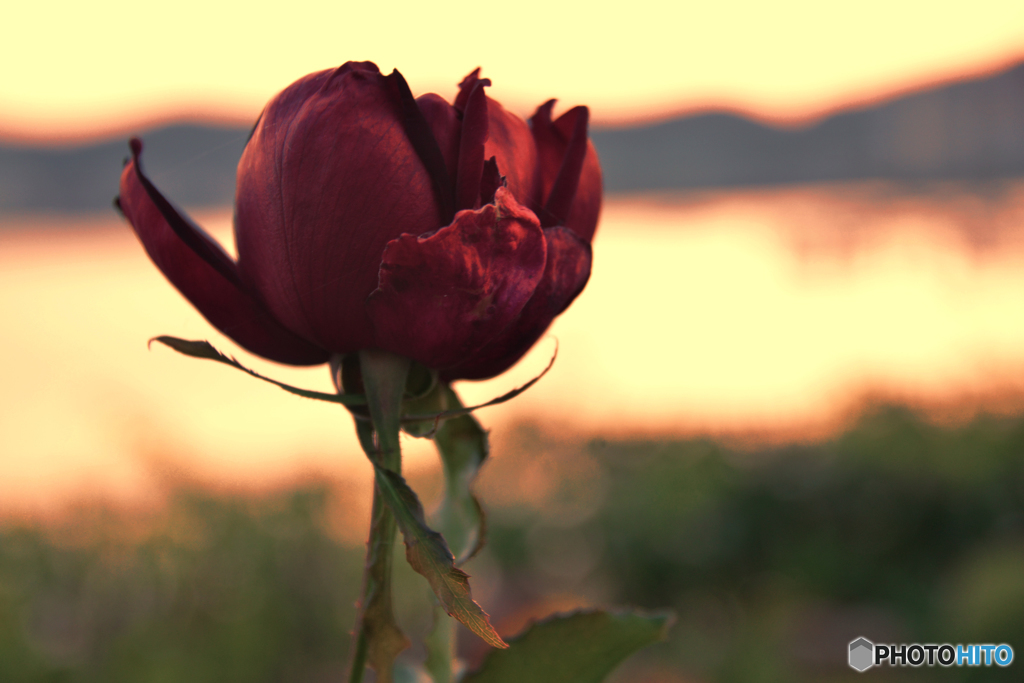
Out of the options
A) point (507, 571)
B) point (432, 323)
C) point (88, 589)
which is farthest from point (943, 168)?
point (432, 323)

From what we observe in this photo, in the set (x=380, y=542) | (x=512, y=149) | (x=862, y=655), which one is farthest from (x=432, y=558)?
(x=862, y=655)

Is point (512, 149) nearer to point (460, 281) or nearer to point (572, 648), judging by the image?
point (460, 281)

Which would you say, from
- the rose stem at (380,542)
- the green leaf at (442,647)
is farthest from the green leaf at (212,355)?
the green leaf at (442,647)

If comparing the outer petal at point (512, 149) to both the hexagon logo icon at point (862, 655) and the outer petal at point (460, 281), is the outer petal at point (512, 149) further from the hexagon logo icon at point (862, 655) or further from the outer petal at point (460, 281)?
the hexagon logo icon at point (862, 655)

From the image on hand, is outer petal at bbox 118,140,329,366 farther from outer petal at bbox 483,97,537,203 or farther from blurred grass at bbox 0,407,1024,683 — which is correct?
blurred grass at bbox 0,407,1024,683

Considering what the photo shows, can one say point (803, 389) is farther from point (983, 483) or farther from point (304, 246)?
point (304, 246)

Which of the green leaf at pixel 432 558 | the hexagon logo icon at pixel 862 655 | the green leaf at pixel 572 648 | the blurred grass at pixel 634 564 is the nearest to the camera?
the green leaf at pixel 432 558
